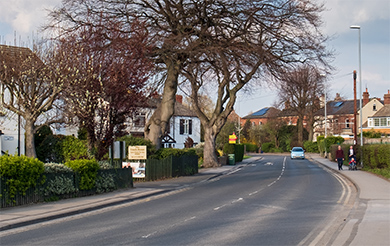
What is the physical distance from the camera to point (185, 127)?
70625 millimetres

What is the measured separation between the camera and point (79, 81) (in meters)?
21.3

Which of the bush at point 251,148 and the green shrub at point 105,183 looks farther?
the bush at point 251,148

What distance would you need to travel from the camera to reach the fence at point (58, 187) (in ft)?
49.0

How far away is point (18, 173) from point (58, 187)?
2.14 meters

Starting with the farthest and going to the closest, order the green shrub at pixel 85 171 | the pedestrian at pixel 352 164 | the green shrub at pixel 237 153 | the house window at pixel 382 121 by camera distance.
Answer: the house window at pixel 382 121 < the green shrub at pixel 237 153 < the pedestrian at pixel 352 164 < the green shrub at pixel 85 171

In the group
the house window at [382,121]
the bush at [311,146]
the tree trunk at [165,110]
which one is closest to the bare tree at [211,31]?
the tree trunk at [165,110]

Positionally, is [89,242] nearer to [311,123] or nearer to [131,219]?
[131,219]

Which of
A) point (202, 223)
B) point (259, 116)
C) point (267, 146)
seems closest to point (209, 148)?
point (202, 223)

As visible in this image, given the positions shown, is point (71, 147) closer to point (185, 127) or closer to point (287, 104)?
point (185, 127)

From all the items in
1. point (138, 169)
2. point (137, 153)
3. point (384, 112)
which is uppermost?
point (384, 112)

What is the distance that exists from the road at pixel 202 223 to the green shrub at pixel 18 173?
2402 millimetres

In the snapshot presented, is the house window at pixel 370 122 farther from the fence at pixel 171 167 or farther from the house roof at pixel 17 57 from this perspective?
the house roof at pixel 17 57

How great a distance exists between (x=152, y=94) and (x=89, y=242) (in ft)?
49.5

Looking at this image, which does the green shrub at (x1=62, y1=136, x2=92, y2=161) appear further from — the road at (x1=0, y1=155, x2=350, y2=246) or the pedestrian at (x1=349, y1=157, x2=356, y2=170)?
the pedestrian at (x1=349, y1=157, x2=356, y2=170)
